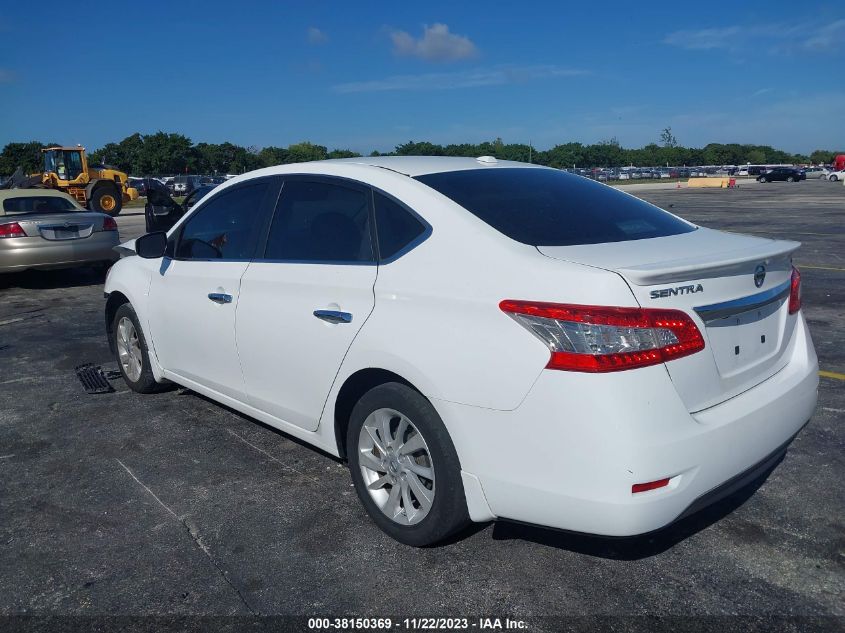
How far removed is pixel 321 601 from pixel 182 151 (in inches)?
3640

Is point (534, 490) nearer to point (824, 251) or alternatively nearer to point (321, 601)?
point (321, 601)

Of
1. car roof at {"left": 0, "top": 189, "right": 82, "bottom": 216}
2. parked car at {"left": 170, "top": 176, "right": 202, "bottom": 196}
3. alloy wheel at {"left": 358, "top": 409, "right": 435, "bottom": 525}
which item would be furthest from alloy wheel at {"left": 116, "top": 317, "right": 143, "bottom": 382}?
parked car at {"left": 170, "top": 176, "right": 202, "bottom": 196}

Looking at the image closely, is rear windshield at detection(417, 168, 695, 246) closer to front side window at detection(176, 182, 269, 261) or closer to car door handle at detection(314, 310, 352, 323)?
car door handle at detection(314, 310, 352, 323)

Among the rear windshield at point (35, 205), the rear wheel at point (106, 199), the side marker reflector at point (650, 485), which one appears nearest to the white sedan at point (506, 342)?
the side marker reflector at point (650, 485)

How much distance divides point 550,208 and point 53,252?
8.95m

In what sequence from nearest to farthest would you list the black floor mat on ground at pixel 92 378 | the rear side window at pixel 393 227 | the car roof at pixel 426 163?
the rear side window at pixel 393 227
the car roof at pixel 426 163
the black floor mat on ground at pixel 92 378

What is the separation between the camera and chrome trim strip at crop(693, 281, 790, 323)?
8.93 feet

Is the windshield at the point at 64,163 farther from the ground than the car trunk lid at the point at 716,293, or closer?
farther from the ground

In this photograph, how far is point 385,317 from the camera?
3127 mm

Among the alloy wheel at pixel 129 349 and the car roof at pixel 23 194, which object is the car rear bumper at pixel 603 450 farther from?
the car roof at pixel 23 194

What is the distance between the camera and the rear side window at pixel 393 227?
10.6ft

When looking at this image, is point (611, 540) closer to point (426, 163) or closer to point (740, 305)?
point (740, 305)

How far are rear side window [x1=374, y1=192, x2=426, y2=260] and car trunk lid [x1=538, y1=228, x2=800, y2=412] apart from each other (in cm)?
62

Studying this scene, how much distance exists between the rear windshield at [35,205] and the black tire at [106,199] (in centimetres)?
1782
